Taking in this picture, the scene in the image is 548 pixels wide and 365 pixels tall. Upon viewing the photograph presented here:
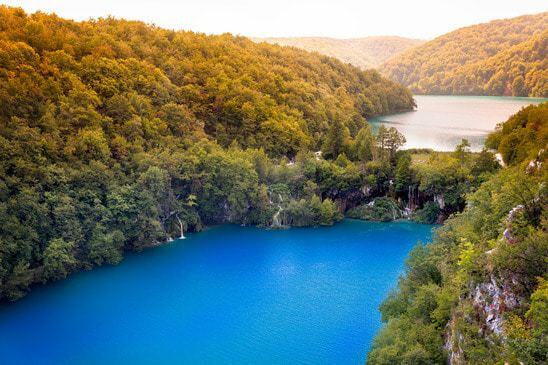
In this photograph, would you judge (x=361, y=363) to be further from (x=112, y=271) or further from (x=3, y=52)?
(x=3, y=52)

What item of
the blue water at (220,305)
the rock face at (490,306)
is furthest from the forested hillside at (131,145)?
the rock face at (490,306)

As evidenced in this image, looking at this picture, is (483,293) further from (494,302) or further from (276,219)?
(276,219)

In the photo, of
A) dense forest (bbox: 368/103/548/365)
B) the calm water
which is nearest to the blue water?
dense forest (bbox: 368/103/548/365)

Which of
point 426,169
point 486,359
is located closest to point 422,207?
point 426,169

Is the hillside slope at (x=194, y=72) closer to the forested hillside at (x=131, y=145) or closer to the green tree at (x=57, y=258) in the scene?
the forested hillside at (x=131, y=145)

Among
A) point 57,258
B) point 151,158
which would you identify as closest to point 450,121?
point 151,158
